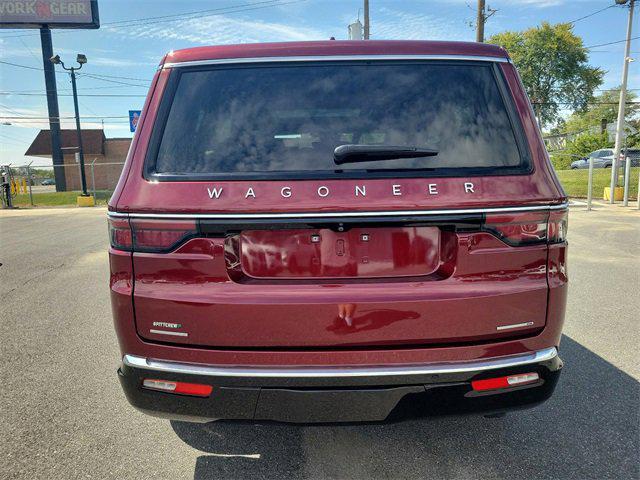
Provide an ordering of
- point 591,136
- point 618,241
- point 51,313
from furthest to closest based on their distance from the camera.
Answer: point 591,136
point 618,241
point 51,313

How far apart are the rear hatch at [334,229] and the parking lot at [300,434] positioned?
57cm

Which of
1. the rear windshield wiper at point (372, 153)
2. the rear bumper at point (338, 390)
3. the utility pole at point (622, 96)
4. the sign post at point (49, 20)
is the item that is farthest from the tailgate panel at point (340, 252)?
the sign post at point (49, 20)

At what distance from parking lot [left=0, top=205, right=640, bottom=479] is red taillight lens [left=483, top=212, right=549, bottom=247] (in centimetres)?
82

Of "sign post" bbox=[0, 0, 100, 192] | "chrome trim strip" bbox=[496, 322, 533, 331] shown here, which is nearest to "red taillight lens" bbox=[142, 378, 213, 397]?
"chrome trim strip" bbox=[496, 322, 533, 331]

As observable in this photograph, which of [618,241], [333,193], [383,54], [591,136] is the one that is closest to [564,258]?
[333,193]

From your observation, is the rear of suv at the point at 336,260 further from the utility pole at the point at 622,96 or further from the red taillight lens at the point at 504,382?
the utility pole at the point at 622,96

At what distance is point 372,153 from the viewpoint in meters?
1.97

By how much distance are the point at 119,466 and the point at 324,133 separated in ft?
6.35

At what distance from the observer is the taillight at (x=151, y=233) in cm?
197

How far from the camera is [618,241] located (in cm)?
905

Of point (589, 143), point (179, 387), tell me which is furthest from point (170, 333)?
point (589, 143)

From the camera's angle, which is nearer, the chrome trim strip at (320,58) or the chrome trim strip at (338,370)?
the chrome trim strip at (338,370)

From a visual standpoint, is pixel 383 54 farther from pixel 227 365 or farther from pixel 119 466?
pixel 119 466

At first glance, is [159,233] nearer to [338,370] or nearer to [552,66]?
[338,370]
